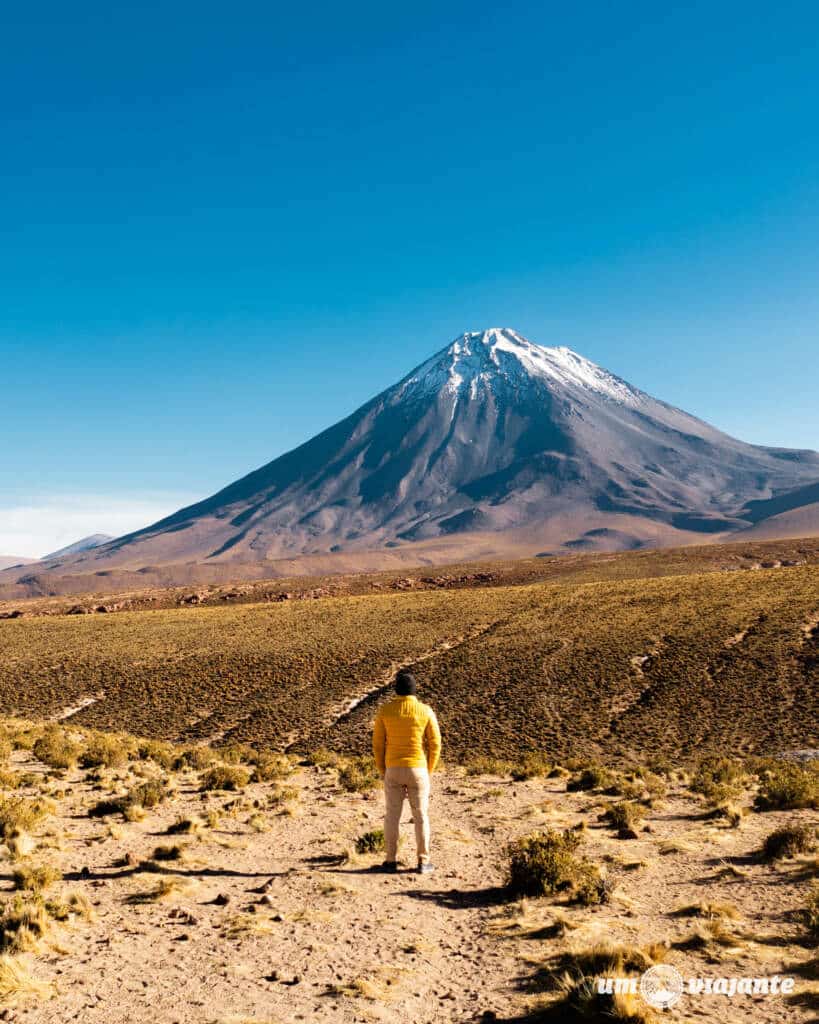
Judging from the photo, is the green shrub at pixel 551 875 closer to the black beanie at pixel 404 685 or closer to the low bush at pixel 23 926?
the black beanie at pixel 404 685

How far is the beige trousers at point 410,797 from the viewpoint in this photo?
8.52 m

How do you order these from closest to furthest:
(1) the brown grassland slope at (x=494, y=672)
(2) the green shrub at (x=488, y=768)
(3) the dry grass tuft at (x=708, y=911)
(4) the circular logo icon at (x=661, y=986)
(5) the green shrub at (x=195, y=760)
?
(4) the circular logo icon at (x=661, y=986) < (3) the dry grass tuft at (x=708, y=911) < (2) the green shrub at (x=488, y=768) < (5) the green shrub at (x=195, y=760) < (1) the brown grassland slope at (x=494, y=672)

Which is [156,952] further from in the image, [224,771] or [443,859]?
[224,771]

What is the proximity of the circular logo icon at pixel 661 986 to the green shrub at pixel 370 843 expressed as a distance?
16.4ft

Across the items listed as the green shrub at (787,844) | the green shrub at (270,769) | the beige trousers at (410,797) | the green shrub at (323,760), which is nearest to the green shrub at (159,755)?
the green shrub at (270,769)

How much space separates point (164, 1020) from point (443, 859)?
16.1 ft

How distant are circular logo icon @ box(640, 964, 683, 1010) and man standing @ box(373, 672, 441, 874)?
3.38 m

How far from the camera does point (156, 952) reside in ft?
22.4

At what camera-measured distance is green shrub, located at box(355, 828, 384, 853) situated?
32.9 ft

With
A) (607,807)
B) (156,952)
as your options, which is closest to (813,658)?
(607,807)

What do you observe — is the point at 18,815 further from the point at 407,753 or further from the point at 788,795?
the point at 788,795

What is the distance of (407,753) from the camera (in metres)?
8.55

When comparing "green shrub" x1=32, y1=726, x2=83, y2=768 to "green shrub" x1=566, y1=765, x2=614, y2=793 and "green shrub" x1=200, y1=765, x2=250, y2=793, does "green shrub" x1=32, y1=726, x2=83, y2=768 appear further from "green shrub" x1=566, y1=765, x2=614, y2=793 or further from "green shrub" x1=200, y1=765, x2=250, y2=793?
"green shrub" x1=566, y1=765, x2=614, y2=793

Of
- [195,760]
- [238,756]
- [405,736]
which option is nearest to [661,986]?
[405,736]
